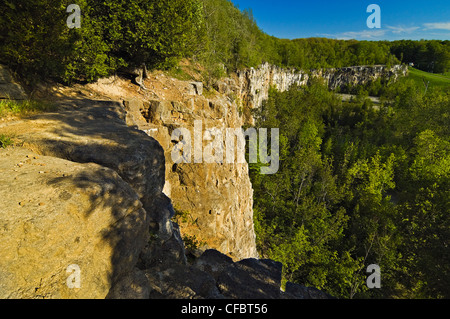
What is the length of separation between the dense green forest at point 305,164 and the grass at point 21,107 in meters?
1.80

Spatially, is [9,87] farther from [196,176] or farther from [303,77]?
[303,77]

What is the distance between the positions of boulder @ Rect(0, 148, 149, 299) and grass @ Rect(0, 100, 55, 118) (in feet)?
9.05

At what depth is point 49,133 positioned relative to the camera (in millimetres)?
6070

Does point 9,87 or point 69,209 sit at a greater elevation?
point 9,87

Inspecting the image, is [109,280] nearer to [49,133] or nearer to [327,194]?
[49,133]

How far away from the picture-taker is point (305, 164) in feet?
109

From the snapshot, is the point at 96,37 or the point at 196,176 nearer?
the point at 96,37

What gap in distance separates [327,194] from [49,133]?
36363 mm

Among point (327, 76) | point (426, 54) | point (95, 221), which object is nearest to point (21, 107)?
point (95, 221)

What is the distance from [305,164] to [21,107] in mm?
33121

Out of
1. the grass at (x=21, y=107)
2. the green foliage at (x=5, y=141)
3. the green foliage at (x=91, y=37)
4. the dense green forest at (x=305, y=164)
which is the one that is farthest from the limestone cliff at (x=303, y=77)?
the green foliage at (x=5, y=141)

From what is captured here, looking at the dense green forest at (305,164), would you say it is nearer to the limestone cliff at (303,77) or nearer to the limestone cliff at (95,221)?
the limestone cliff at (95,221)

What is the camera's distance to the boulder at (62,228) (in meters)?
3.19
